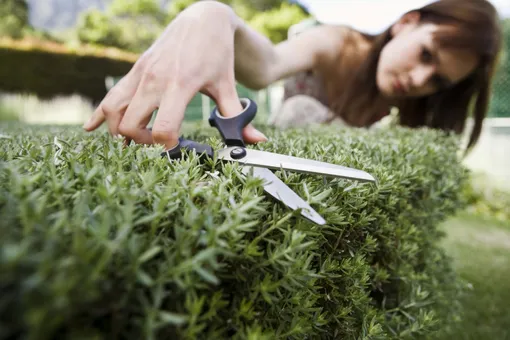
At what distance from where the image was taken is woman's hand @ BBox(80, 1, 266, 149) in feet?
4.29

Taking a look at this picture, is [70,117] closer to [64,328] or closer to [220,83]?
[220,83]

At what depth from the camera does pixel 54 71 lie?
14.7 metres

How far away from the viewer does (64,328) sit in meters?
0.43

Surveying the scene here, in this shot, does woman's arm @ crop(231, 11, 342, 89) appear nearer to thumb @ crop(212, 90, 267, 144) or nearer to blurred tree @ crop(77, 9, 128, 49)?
thumb @ crop(212, 90, 267, 144)

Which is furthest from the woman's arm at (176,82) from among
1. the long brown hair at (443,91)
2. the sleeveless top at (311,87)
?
the sleeveless top at (311,87)

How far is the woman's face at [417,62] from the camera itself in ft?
11.9

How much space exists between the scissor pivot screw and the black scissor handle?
21 cm

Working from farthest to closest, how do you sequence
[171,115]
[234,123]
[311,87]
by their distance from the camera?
1. [311,87]
2. [234,123]
3. [171,115]

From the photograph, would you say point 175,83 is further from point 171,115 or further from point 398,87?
point 398,87

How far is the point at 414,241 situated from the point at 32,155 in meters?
1.40

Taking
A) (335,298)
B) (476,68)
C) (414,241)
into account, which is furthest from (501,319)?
(335,298)

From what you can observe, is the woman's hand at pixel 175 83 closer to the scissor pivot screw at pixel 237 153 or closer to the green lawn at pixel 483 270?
the scissor pivot screw at pixel 237 153

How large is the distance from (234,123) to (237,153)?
349 mm

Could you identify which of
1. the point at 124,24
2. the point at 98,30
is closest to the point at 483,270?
the point at 98,30
